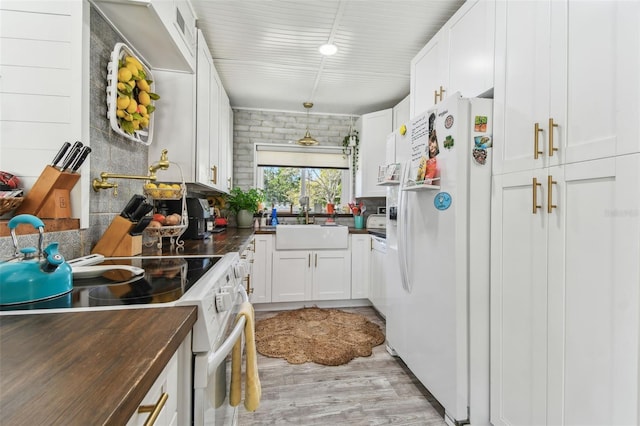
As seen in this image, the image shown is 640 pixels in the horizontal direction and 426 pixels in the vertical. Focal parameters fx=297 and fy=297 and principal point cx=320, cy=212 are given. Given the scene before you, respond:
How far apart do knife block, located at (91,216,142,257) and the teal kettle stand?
21.5 inches

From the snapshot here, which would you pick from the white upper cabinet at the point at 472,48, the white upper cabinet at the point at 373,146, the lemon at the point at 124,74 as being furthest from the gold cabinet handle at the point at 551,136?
the white upper cabinet at the point at 373,146

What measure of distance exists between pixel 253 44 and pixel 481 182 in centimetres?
204

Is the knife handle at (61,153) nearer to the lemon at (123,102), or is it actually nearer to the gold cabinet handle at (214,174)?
the lemon at (123,102)

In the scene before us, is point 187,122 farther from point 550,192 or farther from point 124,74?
point 550,192

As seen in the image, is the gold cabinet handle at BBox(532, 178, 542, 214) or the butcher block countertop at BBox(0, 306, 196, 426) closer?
the butcher block countertop at BBox(0, 306, 196, 426)

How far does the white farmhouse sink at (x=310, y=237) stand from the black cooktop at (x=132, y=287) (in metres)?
1.92

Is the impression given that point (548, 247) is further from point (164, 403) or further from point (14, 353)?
point (14, 353)

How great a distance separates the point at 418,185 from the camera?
1.63 m

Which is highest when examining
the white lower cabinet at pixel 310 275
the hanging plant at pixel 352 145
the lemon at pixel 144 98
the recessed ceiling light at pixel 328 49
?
the recessed ceiling light at pixel 328 49

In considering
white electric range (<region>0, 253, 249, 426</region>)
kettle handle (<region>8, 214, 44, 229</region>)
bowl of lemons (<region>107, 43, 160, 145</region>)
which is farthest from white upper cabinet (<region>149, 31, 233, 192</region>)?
kettle handle (<region>8, 214, 44, 229</region>)

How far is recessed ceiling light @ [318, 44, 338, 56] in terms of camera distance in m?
2.40

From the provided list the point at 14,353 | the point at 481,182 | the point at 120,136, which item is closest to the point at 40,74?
the point at 120,136

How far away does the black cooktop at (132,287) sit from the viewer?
731 millimetres

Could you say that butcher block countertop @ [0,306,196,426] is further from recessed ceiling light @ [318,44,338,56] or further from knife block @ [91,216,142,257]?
recessed ceiling light @ [318,44,338,56]
